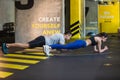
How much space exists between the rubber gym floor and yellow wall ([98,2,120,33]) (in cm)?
2166

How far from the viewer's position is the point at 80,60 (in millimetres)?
11703

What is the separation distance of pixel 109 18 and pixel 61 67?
2526cm

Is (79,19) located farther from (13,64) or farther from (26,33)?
(13,64)

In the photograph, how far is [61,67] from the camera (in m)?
10.3

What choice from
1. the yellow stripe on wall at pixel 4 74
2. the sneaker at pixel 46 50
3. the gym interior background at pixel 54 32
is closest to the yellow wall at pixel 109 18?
the gym interior background at pixel 54 32

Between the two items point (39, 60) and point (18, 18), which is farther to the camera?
point (18, 18)

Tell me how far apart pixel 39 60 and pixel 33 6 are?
5.84m

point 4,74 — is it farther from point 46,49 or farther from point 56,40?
point 56,40

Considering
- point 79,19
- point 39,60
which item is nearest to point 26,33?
point 39,60

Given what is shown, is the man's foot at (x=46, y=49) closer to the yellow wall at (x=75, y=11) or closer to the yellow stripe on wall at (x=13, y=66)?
the yellow stripe on wall at (x=13, y=66)

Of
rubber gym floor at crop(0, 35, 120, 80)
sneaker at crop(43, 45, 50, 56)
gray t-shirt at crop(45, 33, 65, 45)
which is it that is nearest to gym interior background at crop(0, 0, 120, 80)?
rubber gym floor at crop(0, 35, 120, 80)

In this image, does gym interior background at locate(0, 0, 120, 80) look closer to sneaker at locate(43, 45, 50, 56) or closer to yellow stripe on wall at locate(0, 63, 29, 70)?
yellow stripe on wall at locate(0, 63, 29, 70)

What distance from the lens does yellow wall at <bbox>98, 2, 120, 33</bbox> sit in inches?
1363

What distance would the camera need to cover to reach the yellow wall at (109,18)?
114 feet
